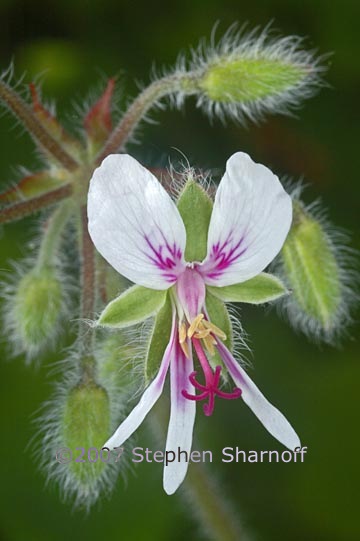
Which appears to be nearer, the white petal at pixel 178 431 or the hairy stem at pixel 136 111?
the white petal at pixel 178 431

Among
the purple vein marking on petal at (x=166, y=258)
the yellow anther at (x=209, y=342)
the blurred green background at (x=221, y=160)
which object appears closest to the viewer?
the purple vein marking on petal at (x=166, y=258)

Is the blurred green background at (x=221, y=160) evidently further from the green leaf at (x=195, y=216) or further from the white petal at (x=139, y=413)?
the white petal at (x=139, y=413)

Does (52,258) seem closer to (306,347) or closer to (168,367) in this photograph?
(168,367)

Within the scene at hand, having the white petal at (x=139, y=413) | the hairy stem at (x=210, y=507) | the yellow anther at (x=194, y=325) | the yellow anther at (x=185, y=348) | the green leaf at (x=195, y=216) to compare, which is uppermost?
the green leaf at (x=195, y=216)

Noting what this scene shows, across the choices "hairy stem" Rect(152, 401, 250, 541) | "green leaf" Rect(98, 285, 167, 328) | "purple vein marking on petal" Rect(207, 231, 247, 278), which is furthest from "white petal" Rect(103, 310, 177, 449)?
"hairy stem" Rect(152, 401, 250, 541)

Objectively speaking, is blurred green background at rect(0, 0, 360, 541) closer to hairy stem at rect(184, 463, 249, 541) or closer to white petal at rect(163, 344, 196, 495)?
hairy stem at rect(184, 463, 249, 541)

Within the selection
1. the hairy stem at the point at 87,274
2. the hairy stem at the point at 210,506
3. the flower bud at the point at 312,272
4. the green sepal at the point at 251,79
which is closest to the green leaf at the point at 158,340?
the hairy stem at the point at 87,274

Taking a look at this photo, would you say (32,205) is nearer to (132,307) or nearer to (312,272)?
(132,307)
